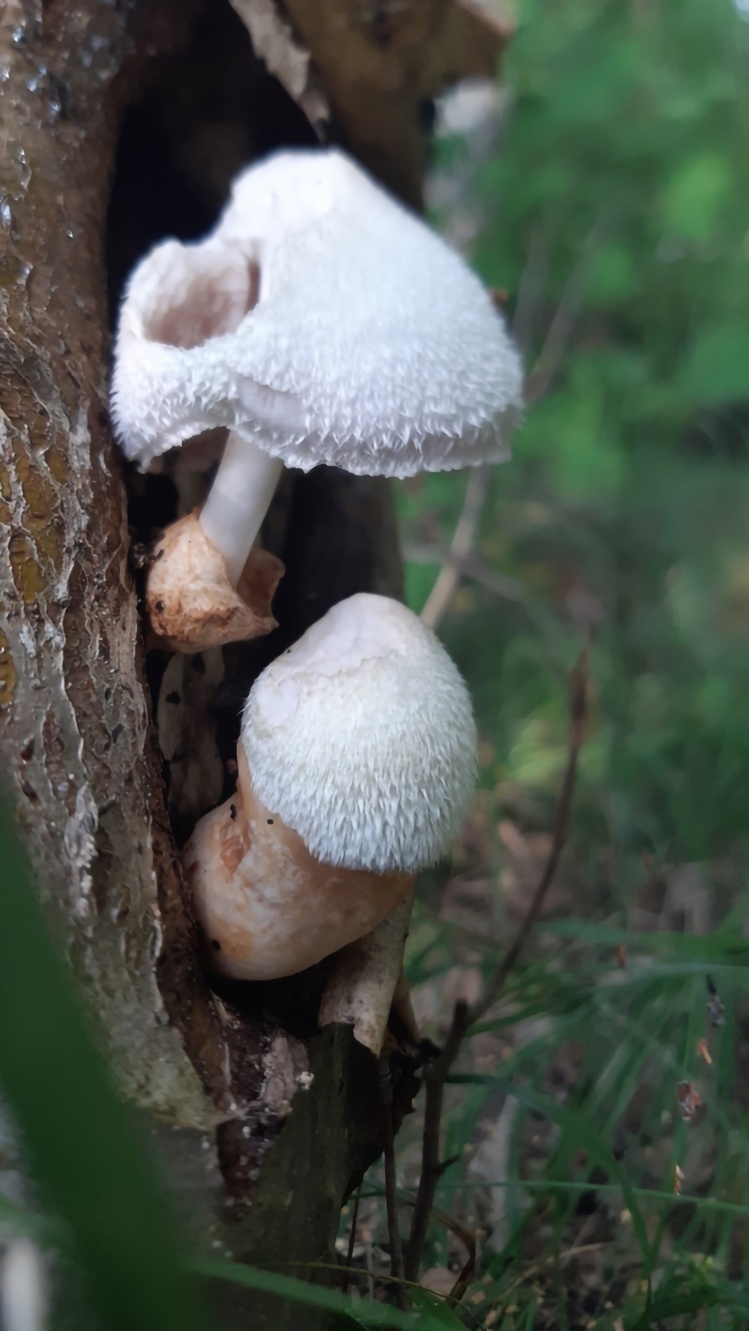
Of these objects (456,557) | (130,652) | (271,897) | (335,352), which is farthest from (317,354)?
(456,557)

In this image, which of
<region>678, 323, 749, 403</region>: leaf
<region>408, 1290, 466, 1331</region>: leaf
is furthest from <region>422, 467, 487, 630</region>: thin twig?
<region>408, 1290, 466, 1331</region>: leaf

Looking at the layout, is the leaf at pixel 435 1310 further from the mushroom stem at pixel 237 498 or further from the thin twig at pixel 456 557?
the thin twig at pixel 456 557

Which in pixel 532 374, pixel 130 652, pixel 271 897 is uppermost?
pixel 532 374

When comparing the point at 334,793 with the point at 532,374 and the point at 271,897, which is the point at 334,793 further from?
the point at 532,374

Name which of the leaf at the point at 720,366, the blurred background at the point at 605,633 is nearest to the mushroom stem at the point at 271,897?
the blurred background at the point at 605,633

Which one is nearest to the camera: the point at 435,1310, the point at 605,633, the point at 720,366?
the point at 435,1310

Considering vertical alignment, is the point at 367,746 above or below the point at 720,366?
below

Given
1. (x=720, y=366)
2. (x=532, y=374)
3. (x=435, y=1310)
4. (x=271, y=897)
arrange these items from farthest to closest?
(x=532, y=374), (x=720, y=366), (x=271, y=897), (x=435, y=1310)
